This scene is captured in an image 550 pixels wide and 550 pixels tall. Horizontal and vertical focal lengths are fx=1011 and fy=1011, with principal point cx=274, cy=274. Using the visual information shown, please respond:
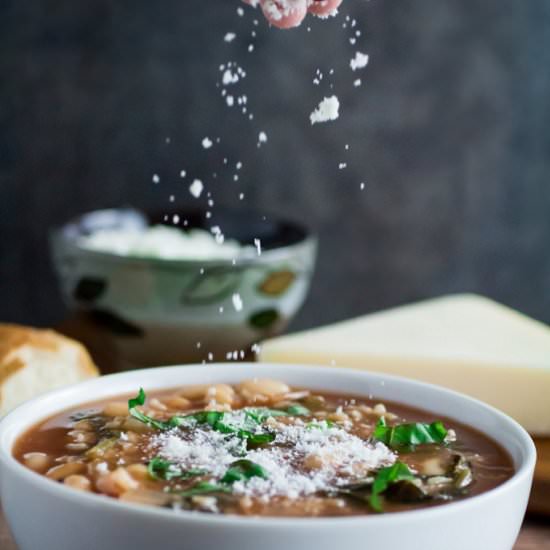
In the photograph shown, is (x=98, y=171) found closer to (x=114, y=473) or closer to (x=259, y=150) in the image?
(x=259, y=150)

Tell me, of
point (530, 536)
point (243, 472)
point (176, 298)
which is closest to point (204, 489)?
point (243, 472)

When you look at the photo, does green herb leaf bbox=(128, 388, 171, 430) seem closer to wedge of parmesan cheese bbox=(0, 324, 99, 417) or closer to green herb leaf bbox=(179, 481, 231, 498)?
green herb leaf bbox=(179, 481, 231, 498)

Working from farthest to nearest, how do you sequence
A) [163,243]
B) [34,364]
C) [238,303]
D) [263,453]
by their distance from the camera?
1. [163,243]
2. [238,303]
3. [34,364]
4. [263,453]

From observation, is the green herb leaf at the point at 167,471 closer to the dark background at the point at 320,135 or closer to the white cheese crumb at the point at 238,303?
the white cheese crumb at the point at 238,303

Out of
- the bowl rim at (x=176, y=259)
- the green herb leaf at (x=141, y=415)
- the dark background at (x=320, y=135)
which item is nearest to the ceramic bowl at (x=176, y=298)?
the bowl rim at (x=176, y=259)

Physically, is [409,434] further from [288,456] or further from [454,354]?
[454,354]

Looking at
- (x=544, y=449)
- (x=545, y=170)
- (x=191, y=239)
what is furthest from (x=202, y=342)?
(x=545, y=170)
